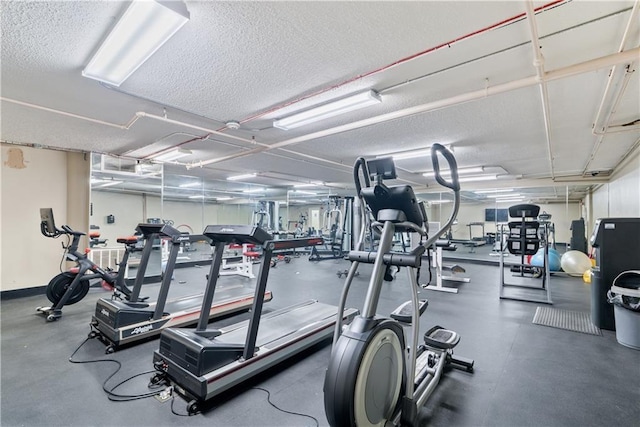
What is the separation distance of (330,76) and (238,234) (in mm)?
1695

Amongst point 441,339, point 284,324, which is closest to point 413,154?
point 441,339

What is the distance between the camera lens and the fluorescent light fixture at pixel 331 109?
3.04 m

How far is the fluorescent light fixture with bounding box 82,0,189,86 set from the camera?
1.77 meters

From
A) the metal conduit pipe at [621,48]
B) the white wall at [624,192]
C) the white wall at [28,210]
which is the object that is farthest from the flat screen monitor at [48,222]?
the white wall at [624,192]

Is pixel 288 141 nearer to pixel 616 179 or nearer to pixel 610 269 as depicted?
pixel 610 269

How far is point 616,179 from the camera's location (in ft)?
21.3

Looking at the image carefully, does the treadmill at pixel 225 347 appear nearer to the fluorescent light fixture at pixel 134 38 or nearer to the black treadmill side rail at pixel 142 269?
the black treadmill side rail at pixel 142 269

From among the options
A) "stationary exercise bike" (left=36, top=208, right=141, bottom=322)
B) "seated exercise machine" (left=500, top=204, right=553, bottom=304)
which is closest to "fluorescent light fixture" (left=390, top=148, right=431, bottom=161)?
"seated exercise machine" (left=500, top=204, right=553, bottom=304)

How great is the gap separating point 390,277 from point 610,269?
339cm

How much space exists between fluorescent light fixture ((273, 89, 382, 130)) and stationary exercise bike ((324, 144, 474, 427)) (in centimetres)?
148

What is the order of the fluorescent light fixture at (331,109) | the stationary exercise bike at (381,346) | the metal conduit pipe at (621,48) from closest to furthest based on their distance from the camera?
the stationary exercise bike at (381,346), the metal conduit pipe at (621,48), the fluorescent light fixture at (331,109)

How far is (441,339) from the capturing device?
2439 mm

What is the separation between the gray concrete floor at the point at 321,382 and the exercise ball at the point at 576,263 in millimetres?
3726

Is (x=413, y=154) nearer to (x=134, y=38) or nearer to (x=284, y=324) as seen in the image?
(x=284, y=324)
